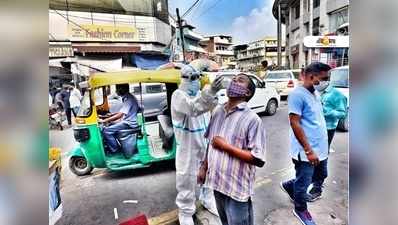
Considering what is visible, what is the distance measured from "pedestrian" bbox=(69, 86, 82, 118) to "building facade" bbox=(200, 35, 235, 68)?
602 mm

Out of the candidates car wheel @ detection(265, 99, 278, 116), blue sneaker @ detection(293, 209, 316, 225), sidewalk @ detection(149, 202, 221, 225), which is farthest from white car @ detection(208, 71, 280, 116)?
sidewalk @ detection(149, 202, 221, 225)

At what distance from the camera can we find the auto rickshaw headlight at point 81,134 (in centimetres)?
142

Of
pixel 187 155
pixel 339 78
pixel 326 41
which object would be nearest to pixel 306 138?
pixel 339 78

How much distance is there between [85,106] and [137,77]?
0.26 m

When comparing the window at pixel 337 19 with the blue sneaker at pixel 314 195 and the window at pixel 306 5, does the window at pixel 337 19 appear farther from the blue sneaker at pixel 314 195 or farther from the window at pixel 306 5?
the blue sneaker at pixel 314 195

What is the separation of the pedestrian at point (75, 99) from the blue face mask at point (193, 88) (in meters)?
0.47

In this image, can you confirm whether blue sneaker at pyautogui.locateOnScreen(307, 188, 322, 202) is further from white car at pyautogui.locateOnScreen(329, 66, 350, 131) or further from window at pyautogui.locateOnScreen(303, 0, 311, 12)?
window at pyautogui.locateOnScreen(303, 0, 311, 12)

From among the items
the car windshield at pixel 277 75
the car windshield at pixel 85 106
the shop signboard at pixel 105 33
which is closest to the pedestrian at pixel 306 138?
the car windshield at pixel 277 75

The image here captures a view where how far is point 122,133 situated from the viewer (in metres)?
1.54

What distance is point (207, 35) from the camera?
1569 mm

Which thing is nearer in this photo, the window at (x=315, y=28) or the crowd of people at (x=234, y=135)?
the crowd of people at (x=234, y=135)

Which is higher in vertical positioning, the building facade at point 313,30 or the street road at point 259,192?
the building facade at point 313,30
